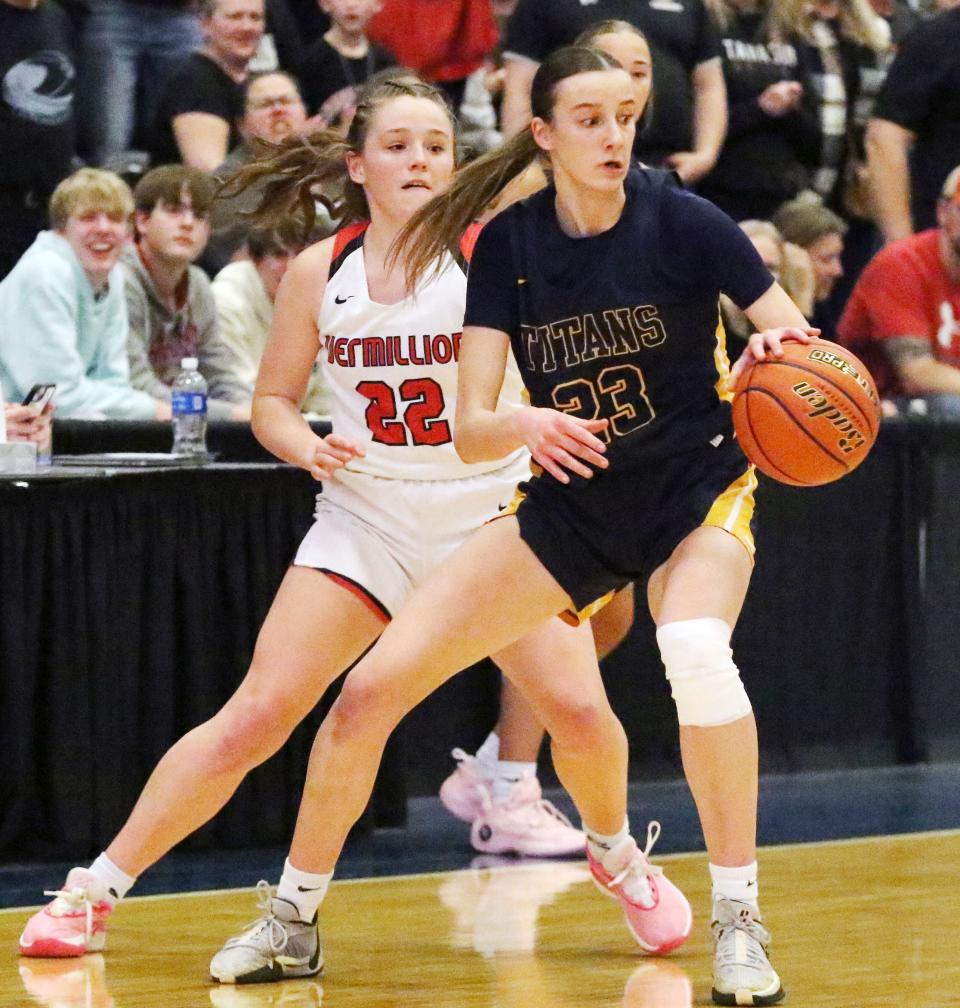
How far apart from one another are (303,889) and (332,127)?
12.8ft

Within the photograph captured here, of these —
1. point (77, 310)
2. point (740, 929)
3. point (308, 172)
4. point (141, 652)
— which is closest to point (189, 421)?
point (141, 652)

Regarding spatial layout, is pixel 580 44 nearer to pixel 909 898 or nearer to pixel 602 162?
pixel 602 162

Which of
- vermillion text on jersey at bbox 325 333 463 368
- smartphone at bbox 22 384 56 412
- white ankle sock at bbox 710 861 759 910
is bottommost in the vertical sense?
white ankle sock at bbox 710 861 759 910

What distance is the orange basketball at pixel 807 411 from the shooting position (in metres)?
3.76

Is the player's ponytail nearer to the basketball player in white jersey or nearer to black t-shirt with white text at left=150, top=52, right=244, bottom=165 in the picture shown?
the basketball player in white jersey

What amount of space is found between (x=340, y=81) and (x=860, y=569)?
275cm

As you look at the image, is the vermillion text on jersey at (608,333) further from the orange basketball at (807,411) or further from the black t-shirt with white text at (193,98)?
the black t-shirt with white text at (193,98)

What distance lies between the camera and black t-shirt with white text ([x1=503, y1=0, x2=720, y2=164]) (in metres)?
7.56

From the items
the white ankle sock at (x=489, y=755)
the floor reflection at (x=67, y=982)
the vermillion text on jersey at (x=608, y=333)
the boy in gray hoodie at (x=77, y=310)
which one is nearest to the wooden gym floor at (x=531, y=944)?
the floor reflection at (x=67, y=982)

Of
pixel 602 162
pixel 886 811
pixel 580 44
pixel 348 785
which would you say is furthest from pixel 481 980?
pixel 886 811

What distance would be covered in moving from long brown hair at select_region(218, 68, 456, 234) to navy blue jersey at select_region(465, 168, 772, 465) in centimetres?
76

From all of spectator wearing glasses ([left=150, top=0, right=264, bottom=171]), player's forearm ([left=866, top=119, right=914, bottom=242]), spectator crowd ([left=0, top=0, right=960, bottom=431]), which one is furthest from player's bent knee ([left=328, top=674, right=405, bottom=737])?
player's forearm ([left=866, top=119, right=914, bottom=242])

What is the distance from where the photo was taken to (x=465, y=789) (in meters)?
6.13

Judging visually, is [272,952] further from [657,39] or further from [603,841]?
[657,39]
